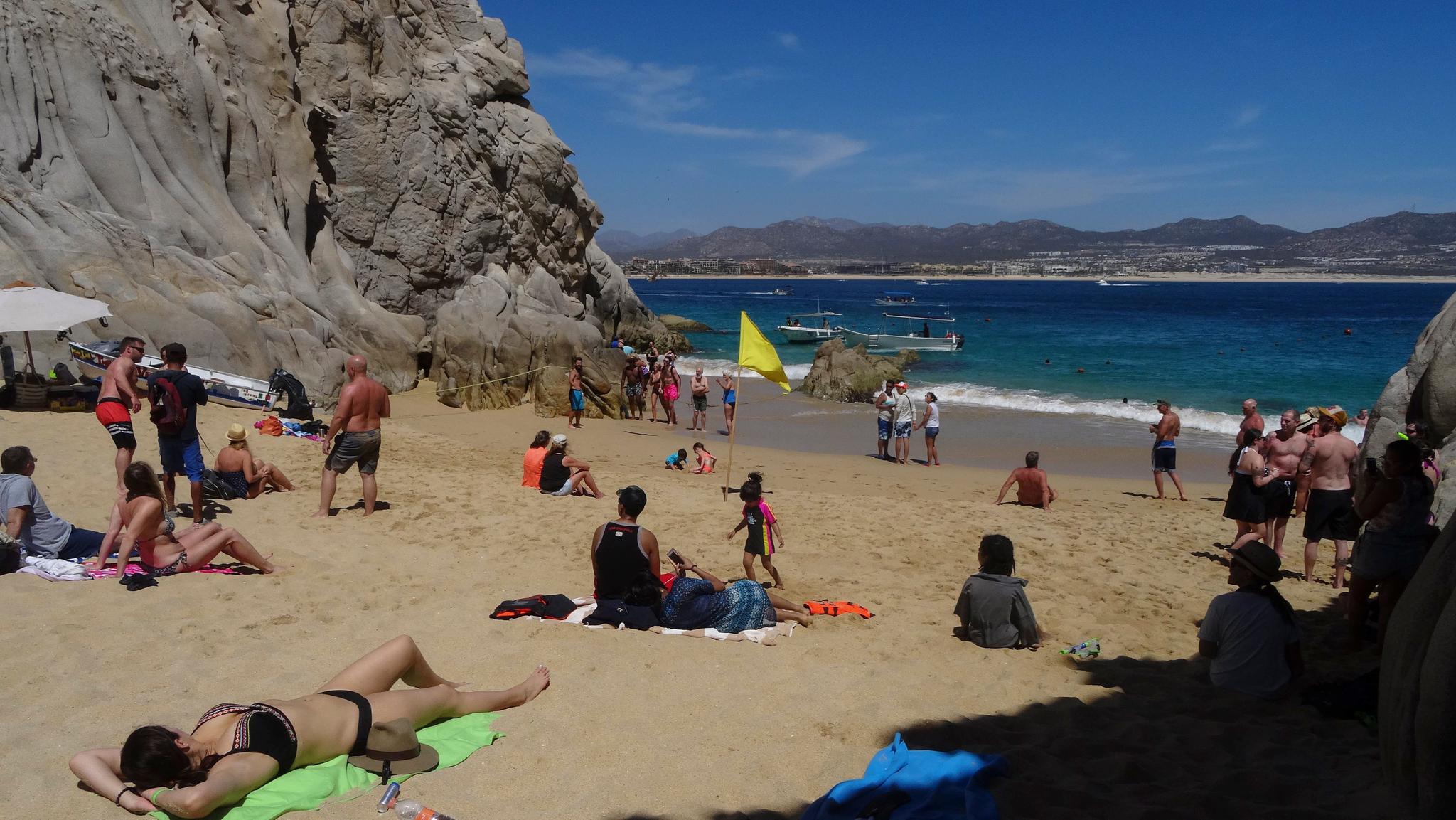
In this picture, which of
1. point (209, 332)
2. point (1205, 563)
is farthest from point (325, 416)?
point (1205, 563)

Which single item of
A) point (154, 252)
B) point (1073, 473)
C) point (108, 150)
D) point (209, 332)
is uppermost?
point (108, 150)

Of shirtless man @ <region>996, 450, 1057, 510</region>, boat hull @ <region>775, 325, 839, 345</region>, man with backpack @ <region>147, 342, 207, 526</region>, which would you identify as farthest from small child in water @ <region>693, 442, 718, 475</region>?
boat hull @ <region>775, 325, 839, 345</region>

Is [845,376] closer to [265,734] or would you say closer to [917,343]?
[917,343]

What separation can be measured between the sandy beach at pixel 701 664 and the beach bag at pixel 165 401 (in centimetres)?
106

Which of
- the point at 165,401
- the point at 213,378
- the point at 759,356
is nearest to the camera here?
the point at 165,401

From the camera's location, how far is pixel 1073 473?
15062 millimetres

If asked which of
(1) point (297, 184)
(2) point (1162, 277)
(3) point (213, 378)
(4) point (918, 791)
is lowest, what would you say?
(4) point (918, 791)

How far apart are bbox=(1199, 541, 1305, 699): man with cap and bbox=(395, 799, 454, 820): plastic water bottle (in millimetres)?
4279

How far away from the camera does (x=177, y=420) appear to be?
775cm

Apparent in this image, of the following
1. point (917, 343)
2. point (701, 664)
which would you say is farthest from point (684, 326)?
point (701, 664)

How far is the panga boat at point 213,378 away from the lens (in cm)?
1307

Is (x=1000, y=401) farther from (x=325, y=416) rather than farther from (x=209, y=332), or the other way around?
(x=209, y=332)

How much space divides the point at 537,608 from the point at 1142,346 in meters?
46.5

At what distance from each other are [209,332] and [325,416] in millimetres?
2332
